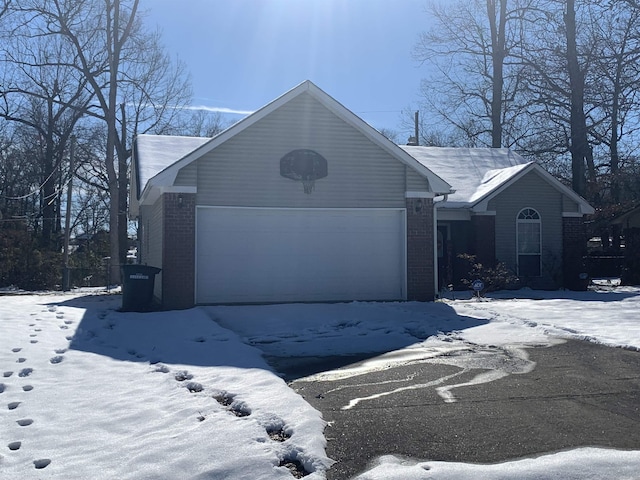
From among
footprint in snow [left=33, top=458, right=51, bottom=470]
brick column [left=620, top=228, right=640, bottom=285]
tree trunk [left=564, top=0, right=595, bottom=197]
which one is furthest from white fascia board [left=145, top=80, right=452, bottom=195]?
tree trunk [left=564, top=0, right=595, bottom=197]

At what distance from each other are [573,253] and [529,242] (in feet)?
4.99

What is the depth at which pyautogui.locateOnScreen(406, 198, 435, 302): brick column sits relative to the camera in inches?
623

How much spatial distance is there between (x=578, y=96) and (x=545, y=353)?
67.4 ft

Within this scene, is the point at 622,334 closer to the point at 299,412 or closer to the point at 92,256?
the point at 299,412

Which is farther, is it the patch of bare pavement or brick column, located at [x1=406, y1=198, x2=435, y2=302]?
brick column, located at [x1=406, y1=198, x2=435, y2=302]

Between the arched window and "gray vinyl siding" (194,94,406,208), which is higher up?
"gray vinyl siding" (194,94,406,208)

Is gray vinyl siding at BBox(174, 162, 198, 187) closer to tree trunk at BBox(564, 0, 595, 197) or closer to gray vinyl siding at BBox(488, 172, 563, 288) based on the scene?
gray vinyl siding at BBox(488, 172, 563, 288)

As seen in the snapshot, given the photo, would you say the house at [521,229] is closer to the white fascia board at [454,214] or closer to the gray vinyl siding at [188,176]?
the white fascia board at [454,214]

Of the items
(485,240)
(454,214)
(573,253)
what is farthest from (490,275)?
(573,253)

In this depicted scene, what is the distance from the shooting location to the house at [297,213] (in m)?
14.5

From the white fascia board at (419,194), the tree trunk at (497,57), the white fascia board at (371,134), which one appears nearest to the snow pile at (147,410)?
the white fascia board at (419,194)

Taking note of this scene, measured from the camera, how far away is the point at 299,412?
20.3 ft

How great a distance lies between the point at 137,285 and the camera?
47.6ft

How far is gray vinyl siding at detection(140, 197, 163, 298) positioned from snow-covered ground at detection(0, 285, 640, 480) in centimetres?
205
